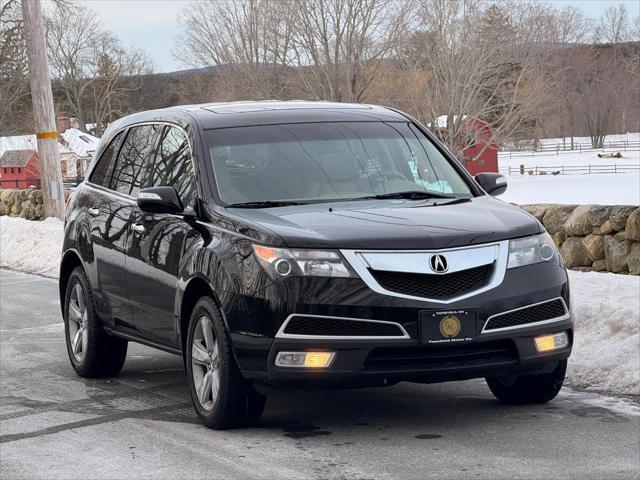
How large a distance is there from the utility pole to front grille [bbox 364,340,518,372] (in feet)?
60.1

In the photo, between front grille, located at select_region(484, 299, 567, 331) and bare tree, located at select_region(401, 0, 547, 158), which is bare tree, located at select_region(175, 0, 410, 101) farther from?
front grille, located at select_region(484, 299, 567, 331)

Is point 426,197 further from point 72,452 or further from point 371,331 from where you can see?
point 72,452

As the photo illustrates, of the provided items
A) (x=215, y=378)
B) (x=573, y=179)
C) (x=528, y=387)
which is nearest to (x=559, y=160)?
(x=573, y=179)

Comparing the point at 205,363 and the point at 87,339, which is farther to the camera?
the point at 87,339

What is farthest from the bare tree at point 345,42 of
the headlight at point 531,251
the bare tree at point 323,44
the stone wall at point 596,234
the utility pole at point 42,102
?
the headlight at point 531,251

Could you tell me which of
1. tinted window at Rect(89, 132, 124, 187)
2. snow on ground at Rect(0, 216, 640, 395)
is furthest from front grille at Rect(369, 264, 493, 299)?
tinted window at Rect(89, 132, 124, 187)

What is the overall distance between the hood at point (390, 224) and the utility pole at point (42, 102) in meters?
17.5

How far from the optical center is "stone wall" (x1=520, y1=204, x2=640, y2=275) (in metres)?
12.8

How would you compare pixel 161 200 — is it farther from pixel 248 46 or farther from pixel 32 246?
pixel 248 46

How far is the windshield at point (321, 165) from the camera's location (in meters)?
7.26

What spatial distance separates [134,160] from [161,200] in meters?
1.39

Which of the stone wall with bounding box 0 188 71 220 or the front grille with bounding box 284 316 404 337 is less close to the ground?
the front grille with bounding box 284 316 404 337

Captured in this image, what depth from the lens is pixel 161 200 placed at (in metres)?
7.23

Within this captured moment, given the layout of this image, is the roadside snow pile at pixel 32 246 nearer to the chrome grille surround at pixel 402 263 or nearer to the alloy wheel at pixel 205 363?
the alloy wheel at pixel 205 363
